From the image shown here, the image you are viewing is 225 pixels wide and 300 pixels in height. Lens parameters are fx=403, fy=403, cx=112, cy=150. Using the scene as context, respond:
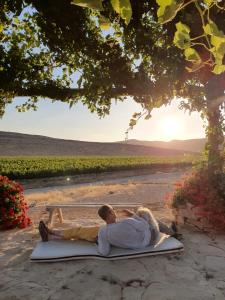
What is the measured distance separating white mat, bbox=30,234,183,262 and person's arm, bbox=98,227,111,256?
9cm

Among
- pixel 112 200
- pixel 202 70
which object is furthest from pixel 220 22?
pixel 112 200

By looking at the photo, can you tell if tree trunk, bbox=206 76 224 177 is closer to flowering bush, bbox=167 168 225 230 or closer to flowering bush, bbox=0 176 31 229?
flowering bush, bbox=167 168 225 230

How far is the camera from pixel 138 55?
10.7m

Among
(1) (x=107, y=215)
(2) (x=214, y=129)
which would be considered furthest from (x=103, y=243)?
(2) (x=214, y=129)

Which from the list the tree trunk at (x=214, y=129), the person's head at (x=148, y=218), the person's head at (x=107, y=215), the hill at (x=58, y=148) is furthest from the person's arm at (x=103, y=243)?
the hill at (x=58, y=148)

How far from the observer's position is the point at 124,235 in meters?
7.27

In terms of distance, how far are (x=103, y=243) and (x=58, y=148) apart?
46.8m

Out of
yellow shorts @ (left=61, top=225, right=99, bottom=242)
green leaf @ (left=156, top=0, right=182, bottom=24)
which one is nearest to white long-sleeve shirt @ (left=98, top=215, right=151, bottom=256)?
yellow shorts @ (left=61, top=225, right=99, bottom=242)

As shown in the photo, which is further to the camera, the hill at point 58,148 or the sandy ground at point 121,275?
the hill at point 58,148

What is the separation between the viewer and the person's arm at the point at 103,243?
282 inches

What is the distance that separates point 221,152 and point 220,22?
3392 mm

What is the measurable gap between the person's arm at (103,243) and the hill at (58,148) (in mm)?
38131

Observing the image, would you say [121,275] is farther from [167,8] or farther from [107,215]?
[167,8]

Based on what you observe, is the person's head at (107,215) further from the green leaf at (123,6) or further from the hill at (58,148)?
the hill at (58,148)
